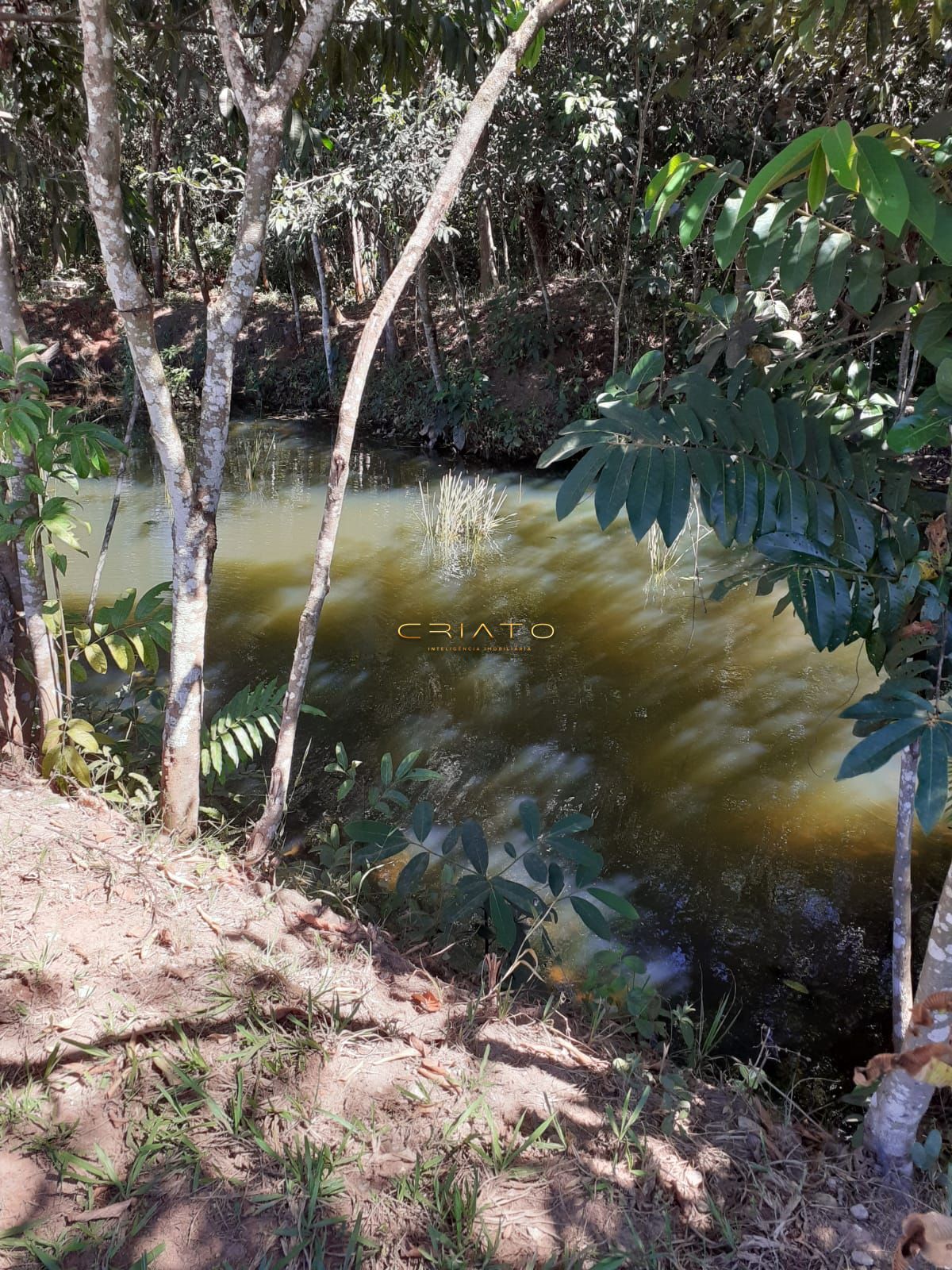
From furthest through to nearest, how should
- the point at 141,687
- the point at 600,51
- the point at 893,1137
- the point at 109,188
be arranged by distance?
the point at 600,51 → the point at 141,687 → the point at 109,188 → the point at 893,1137

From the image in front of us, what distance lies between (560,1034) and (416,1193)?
0.68 metres

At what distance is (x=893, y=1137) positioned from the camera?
70.8 inches

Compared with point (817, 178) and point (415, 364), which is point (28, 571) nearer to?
point (817, 178)

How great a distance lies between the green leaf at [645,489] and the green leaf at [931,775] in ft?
1.93

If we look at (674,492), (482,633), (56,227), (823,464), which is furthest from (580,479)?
(482,633)

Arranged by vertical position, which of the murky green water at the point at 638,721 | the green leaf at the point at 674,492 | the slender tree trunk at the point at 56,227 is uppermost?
the slender tree trunk at the point at 56,227

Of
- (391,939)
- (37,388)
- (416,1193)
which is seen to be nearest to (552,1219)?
(416,1193)

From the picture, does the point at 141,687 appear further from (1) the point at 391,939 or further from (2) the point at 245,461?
(2) the point at 245,461

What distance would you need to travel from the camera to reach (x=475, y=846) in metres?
2.39

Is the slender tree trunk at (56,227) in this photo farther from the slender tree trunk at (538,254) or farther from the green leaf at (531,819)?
the slender tree trunk at (538,254)

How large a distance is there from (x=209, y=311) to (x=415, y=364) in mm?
10325

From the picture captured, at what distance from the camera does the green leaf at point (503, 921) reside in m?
2.21

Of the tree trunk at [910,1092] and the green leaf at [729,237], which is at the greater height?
the green leaf at [729,237]

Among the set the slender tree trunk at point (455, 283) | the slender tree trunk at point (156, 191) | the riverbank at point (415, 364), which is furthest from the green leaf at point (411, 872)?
the slender tree trunk at point (455, 283)
